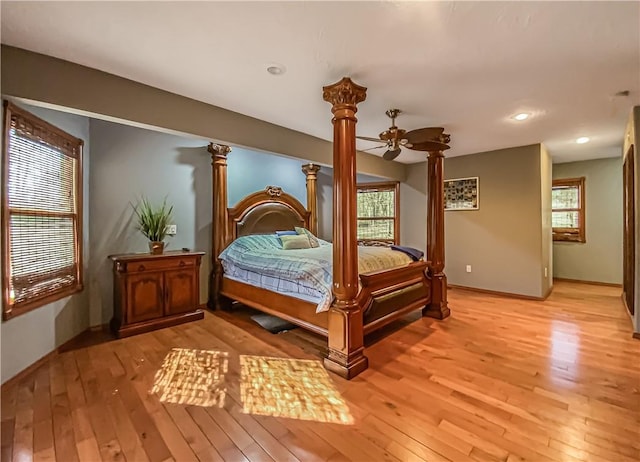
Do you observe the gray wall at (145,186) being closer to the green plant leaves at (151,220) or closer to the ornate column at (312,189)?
the green plant leaves at (151,220)

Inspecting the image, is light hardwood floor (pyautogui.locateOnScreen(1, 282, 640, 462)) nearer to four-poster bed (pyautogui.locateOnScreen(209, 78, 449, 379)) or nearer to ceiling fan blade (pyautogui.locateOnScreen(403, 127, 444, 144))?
four-poster bed (pyautogui.locateOnScreen(209, 78, 449, 379))

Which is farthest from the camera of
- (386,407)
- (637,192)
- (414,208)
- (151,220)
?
(414,208)

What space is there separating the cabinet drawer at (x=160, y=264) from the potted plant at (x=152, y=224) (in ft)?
0.59

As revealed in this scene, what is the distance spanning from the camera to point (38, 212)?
2.54 meters

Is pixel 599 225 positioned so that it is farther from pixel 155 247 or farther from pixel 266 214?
pixel 155 247

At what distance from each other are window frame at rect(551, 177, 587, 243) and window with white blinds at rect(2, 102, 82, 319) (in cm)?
782

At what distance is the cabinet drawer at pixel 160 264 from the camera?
10.4 feet

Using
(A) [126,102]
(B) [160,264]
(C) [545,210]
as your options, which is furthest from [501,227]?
(A) [126,102]

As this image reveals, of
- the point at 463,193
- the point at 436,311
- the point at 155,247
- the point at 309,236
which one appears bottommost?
the point at 436,311

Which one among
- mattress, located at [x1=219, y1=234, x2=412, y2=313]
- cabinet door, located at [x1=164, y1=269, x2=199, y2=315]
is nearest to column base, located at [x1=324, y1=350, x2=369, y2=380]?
mattress, located at [x1=219, y1=234, x2=412, y2=313]

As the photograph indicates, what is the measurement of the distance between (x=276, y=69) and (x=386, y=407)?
251cm

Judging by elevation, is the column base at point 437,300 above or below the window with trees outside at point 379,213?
below

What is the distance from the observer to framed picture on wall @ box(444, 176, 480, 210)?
5.16 meters

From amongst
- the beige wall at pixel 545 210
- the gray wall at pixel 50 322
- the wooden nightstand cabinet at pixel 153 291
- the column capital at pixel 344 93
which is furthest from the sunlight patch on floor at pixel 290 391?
the beige wall at pixel 545 210
